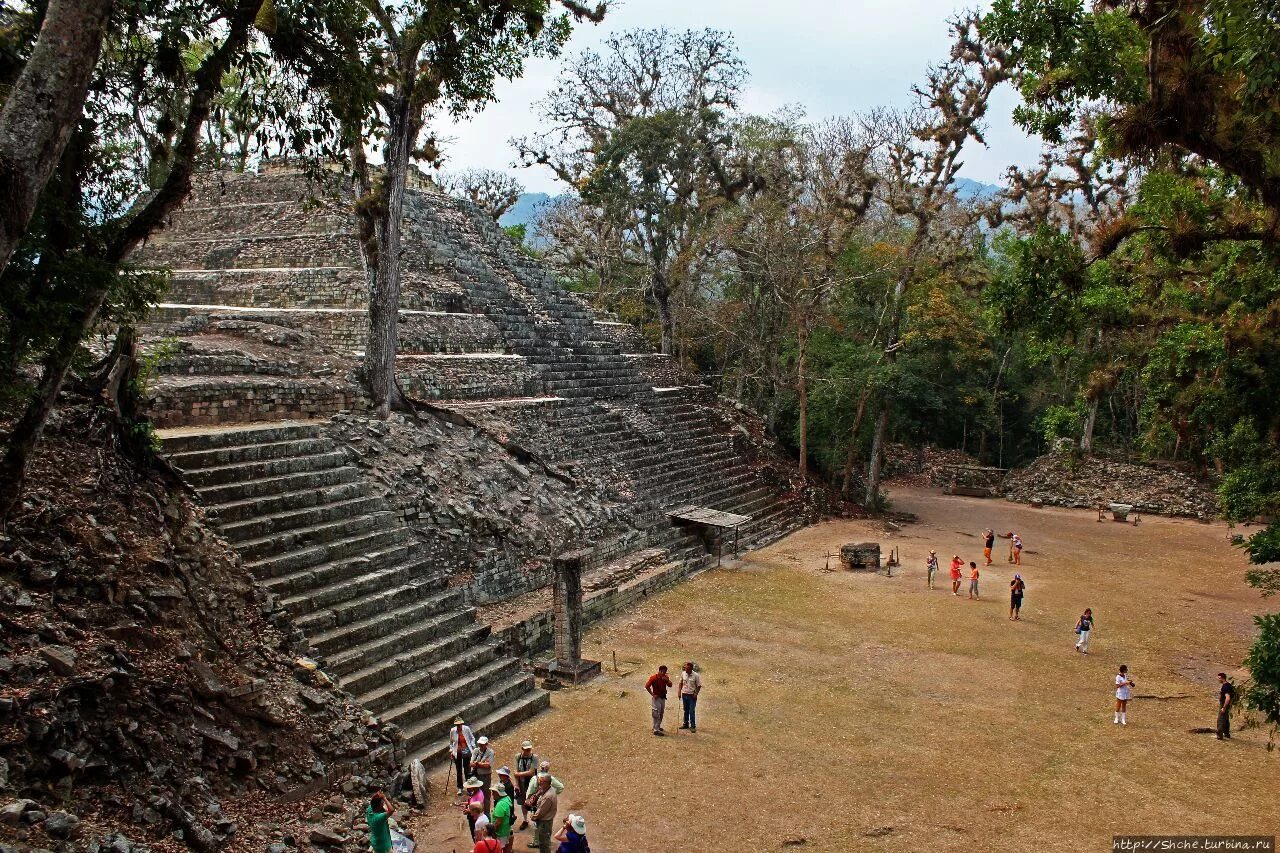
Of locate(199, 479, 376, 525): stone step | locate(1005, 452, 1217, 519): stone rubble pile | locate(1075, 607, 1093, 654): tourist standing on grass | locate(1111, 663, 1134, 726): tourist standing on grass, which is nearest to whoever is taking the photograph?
locate(199, 479, 376, 525): stone step

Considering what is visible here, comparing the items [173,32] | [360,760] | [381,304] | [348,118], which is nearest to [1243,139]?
[348,118]

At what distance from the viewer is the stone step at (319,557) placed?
8781 millimetres

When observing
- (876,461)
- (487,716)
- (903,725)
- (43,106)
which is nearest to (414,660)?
(487,716)

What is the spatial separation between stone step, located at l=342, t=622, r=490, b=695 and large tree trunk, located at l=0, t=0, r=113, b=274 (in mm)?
5233

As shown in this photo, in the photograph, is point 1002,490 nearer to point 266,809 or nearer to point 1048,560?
point 1048,560

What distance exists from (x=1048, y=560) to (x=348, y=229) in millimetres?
17248

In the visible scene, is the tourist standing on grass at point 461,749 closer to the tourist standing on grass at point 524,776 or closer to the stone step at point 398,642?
the tourist standing on grass at point 524,776

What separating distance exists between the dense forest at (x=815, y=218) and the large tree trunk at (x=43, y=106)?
0.05ft

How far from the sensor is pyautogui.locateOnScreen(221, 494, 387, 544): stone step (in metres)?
8.90

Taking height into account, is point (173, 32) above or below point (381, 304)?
above

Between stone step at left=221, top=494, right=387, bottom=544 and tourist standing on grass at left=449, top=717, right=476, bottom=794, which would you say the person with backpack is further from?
stone step at left=221, top=494, right=387, bottom=544

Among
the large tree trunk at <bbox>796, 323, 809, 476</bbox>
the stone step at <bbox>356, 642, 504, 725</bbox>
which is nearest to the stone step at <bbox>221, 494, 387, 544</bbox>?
the stone step at <bbox>356, 642, 504, 725</bbox>

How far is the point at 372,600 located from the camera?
9.35 m

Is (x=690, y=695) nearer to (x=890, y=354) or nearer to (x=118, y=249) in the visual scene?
(x=118, y=249)
